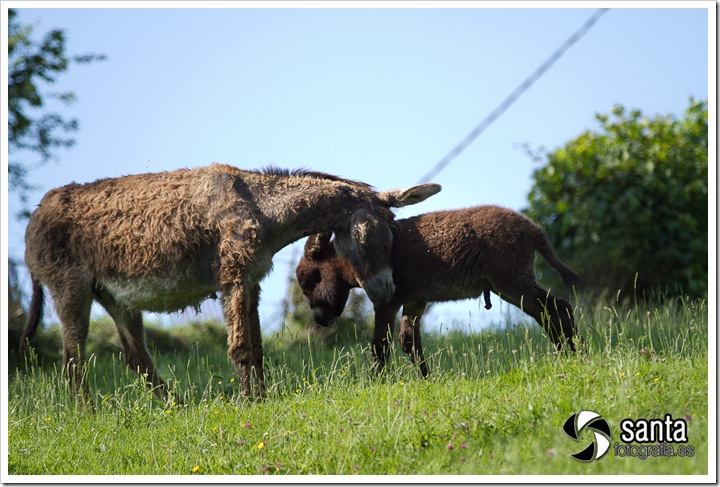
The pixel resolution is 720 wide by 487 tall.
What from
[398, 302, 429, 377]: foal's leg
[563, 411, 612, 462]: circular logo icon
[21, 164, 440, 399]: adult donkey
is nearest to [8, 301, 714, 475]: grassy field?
[563, 411, 612, 462]: circular logo icon

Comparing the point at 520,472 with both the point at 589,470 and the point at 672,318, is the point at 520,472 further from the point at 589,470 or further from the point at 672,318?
the point at 672,318

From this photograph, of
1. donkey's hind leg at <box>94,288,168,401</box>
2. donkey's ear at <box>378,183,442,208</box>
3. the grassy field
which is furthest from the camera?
donkey's hind leg at <box>94,288,168,401</box>

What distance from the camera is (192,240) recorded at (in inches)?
316

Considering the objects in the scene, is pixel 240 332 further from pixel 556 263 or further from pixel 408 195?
pixel 556 263

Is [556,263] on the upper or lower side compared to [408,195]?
lower

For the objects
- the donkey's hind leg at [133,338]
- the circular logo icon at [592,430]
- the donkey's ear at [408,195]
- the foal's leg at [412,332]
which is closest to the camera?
the circular logo icon at [592,430]

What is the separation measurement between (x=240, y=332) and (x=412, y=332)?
1629 mm

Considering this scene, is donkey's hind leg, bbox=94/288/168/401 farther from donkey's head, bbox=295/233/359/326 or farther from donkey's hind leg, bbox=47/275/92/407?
donkey's head, bbox=295/233/359/326

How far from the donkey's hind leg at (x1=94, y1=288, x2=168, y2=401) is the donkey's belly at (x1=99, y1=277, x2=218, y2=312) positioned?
0.78 ft

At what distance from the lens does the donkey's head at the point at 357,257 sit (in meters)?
7.97

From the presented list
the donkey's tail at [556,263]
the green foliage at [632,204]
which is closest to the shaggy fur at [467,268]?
the donkey's tail at [556,263]

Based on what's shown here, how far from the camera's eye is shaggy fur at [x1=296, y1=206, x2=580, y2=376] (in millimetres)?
7848

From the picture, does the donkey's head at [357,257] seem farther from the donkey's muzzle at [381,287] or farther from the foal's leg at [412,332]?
the foal's leg at [412,332]

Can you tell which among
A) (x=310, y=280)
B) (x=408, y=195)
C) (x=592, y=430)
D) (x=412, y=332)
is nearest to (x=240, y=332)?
(x=310, y=280)
